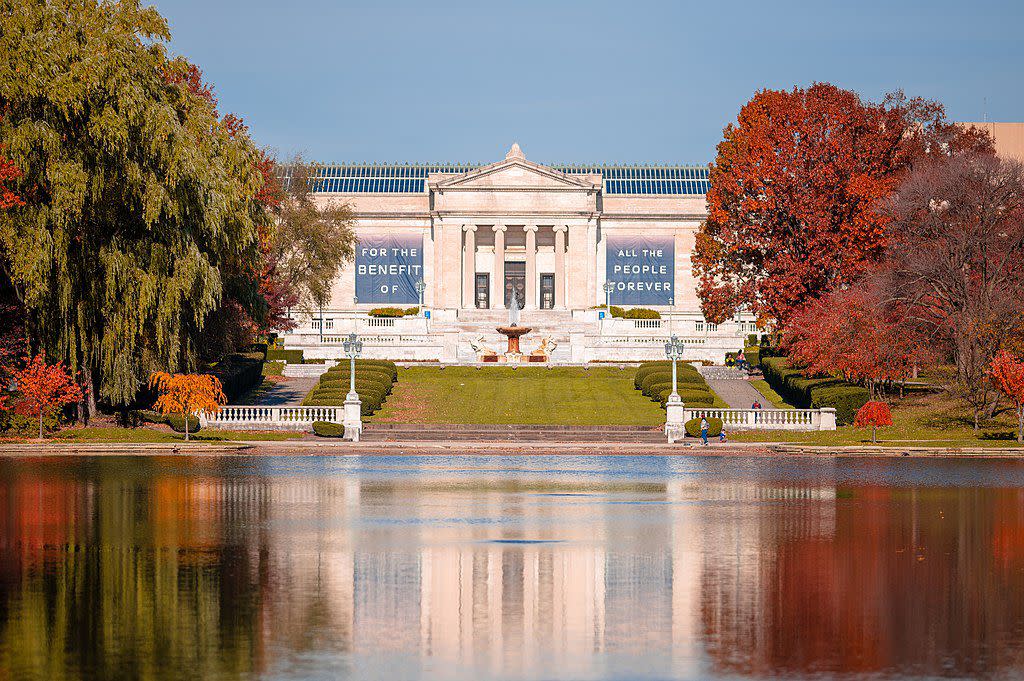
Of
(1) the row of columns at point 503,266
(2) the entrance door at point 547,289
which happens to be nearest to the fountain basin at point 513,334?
(1) the row of columns at point 503,266

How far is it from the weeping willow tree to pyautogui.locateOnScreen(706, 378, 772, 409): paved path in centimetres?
2956

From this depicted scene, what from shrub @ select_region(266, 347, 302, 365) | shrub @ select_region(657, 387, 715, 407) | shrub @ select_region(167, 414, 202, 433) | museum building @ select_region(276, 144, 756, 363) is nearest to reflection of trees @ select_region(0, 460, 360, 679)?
shrub @ select_region(167, 414, 202, 433)

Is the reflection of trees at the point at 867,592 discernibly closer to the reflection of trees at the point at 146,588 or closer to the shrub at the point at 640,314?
the reflection of trees at the point at 146,588

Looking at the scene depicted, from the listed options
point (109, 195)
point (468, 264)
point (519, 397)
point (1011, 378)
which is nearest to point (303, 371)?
point (519, 397)

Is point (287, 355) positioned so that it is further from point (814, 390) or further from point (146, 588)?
point (146, 588)

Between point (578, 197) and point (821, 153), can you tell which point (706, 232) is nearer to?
point (821, 153)

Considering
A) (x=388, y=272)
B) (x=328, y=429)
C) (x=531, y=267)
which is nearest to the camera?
(x=328, y=429)

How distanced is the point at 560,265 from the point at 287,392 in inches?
2159

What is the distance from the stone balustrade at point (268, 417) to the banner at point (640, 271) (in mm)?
67044

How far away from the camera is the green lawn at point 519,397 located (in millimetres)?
64375

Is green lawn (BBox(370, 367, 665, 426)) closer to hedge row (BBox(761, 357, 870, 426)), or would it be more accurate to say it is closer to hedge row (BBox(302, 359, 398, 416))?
hedge row (BBox(302, 359, 398, 416))

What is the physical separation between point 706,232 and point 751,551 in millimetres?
58134

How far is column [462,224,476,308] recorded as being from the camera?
127 meters

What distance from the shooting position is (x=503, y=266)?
12950 cm
